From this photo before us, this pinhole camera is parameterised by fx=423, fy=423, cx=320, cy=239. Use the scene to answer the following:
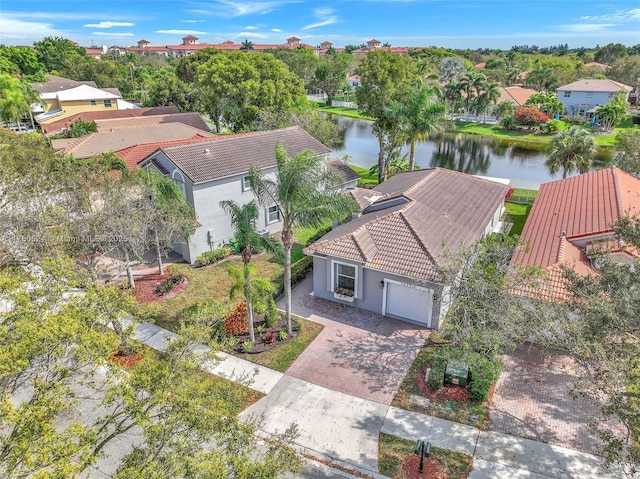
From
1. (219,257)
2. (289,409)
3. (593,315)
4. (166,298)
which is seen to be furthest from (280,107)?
(593,315)

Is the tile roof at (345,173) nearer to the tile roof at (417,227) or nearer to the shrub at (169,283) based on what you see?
the tile roof at (417,227)

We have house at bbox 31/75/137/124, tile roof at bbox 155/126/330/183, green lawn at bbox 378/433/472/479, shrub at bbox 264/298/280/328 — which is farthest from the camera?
house at bbox 31/75/137/124

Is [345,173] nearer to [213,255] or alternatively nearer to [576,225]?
[213,255]

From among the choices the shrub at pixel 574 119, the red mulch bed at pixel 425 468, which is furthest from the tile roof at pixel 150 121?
the shrub at pixel 574 119

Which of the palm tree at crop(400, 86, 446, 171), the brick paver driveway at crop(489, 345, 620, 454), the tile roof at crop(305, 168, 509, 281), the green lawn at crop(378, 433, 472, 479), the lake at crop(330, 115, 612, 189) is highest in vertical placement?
the palm tree at crop(400, 86, 446, 171)

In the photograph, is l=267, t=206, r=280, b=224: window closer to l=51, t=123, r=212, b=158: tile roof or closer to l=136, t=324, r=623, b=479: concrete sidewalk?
l=136, t=324, r=623, b=479: concrete sidewalk

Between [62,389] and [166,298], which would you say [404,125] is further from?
[62,389]

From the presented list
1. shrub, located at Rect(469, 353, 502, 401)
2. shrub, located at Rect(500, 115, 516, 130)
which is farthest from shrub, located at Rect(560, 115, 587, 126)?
shrub, located at Rect(469, 353, 502, 401)
